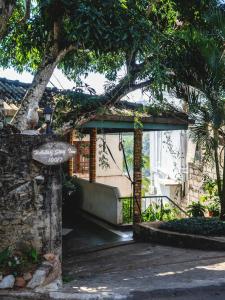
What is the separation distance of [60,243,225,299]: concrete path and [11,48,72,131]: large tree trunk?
275 cm

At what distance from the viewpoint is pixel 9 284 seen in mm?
4961

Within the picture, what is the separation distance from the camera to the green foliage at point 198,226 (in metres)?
8.23

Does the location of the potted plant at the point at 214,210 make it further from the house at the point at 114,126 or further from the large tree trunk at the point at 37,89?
the large tree trunk at the point at 37,89

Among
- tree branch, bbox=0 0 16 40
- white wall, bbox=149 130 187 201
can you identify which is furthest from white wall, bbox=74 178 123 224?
tree branch, bbox=0 0 16 40

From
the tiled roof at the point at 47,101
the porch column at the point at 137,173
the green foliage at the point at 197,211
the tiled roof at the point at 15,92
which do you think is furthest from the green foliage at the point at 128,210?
the tiled roof at the point at 15,92

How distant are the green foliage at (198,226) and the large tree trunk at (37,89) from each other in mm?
4111

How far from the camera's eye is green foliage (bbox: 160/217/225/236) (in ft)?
27.0

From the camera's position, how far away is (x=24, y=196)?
18.2 feet

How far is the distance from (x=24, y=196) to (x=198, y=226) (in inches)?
172

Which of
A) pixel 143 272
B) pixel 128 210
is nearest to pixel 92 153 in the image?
pixel 128 210

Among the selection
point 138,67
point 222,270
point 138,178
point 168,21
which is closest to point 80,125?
point 138,67

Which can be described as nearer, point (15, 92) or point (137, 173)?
point (15, 92)

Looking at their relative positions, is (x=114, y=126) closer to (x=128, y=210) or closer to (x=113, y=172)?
(x=128, y=210)

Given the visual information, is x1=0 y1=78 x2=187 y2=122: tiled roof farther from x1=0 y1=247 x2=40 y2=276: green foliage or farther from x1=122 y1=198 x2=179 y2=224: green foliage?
x1=0 y1=247 x2=40 y2=276: green foliage
